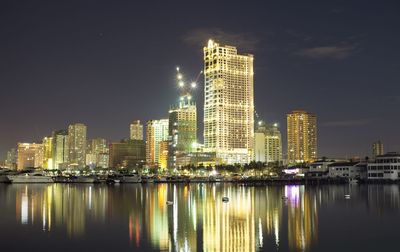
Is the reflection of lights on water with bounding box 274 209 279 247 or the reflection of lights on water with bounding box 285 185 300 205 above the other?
the reflection of lights on water with bounding box 274 209 279 247

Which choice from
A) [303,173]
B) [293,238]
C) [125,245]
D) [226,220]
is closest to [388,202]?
[226,220]

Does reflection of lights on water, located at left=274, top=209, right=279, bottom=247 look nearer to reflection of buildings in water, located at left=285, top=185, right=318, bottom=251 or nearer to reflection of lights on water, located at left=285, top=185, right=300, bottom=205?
reflection of buildings in water, located at left=285, top=185, right=318, bottom=251

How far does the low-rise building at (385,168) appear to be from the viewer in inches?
4919

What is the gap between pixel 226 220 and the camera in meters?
40.8

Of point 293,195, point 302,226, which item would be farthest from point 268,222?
point 293,195

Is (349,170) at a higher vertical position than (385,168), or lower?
lower

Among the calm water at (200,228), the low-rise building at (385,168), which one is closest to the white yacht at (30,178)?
the calm water at (200,228)

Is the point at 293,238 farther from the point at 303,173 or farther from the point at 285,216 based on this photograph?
the point at 303,173

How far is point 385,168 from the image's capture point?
127 meters

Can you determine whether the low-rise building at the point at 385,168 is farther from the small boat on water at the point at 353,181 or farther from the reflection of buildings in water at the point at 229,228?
the reflection of buildings in water at the point at 229,228

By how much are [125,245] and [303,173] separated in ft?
456

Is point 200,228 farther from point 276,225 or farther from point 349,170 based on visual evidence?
point 349,170

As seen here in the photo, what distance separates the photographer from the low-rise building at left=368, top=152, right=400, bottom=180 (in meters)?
125

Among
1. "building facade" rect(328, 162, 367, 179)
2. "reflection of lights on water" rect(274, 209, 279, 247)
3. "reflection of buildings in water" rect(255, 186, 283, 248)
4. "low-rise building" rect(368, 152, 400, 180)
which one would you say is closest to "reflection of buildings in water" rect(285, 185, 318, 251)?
"reflection of lights on water" rect(274, 209, 279, 247)
